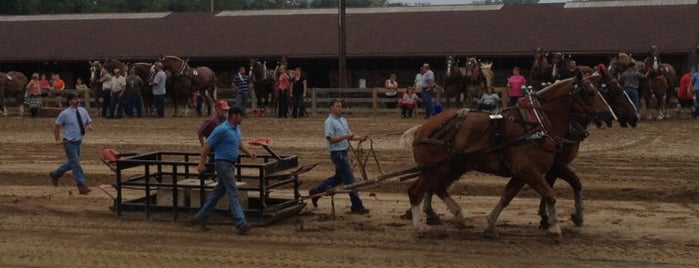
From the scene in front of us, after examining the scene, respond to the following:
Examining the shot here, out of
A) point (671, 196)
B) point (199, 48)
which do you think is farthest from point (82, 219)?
point (199, 48)

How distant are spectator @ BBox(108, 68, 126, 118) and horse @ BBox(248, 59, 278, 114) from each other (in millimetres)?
4076

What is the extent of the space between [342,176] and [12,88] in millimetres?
25982

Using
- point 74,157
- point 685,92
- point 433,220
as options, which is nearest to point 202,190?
point 433,220

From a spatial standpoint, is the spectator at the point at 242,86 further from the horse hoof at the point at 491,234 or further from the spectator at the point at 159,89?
the horse hoof at the point at 491,234

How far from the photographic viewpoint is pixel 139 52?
4328 cm

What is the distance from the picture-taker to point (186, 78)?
112ft

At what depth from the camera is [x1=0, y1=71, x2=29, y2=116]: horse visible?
3662 centimetres

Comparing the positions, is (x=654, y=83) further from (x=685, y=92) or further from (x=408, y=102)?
(x=408, y=102)

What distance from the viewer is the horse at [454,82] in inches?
1267

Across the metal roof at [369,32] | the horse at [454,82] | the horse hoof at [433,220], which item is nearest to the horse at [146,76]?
the metal roof at [369,32]

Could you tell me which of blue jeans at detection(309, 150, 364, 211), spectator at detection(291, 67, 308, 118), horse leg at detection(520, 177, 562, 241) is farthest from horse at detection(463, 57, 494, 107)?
horse leg at detection(520, 177, 562, 241)

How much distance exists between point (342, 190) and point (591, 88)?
3251 millimetres

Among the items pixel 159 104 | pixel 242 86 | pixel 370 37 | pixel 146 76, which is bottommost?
pixel 159 104

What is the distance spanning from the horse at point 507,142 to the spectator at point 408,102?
63.7 feet
